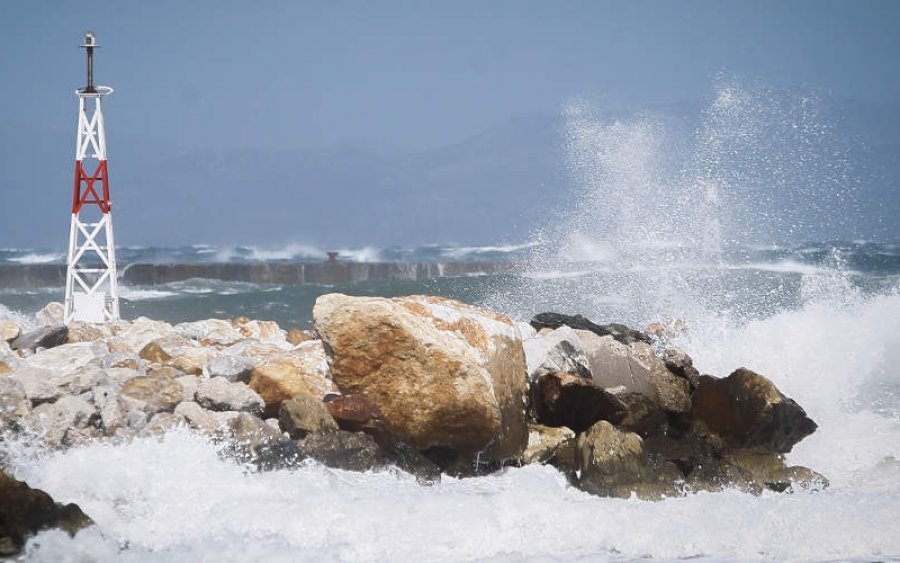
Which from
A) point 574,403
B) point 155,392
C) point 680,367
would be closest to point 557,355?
point 574,403

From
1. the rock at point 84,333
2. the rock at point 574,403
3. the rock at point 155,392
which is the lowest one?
the rock at point 574,403

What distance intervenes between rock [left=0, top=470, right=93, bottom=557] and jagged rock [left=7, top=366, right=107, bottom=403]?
4.43 ft

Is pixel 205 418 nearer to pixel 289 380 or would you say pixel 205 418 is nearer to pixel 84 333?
pixel 289 380

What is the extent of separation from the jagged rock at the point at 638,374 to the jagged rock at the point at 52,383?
3.28 metres

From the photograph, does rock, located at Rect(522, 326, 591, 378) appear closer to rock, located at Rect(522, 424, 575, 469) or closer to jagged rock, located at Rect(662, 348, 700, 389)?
rock, located at Rect(522, 424, 575, 469)

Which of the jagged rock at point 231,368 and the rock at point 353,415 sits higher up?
the jagged rock at point 231,368

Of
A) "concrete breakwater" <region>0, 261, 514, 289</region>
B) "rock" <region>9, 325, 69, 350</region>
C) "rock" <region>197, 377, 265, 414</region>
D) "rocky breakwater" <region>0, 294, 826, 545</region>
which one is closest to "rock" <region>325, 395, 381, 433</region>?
"rocky breakwater" <region>0, 294, 826, 545</region>

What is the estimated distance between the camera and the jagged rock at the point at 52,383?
5250mm

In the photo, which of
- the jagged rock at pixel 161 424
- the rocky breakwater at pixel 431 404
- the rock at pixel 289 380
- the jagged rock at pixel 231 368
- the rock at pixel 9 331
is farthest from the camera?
the rock at pixel 9 331

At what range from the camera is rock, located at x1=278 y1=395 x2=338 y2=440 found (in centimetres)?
523

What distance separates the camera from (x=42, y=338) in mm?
7316

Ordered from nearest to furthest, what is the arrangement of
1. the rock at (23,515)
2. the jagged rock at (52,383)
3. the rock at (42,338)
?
the rock at (23,515) < the jagged rock at (52,383) < the rock at (42,338)

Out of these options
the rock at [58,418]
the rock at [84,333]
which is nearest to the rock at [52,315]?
the rock at [84,333]

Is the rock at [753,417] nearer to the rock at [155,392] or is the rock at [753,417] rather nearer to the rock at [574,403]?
the rock at [574,403]
